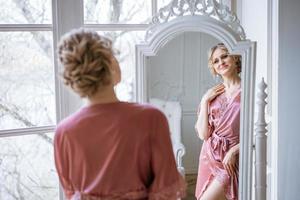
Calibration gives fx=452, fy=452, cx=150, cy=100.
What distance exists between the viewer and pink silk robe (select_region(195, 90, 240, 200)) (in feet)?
5.33

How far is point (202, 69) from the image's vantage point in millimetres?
1633

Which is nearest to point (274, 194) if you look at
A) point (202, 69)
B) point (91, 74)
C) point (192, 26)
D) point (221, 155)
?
point (221, 155)

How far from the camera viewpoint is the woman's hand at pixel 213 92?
5.36 feet

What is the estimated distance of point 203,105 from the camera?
165 centimetres

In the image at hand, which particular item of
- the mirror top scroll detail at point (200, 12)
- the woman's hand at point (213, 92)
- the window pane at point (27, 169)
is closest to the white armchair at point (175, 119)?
the woman's hand at point (213, 92)

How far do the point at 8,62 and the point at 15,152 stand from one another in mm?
345

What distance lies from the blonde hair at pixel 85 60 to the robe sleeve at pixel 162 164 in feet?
0.56

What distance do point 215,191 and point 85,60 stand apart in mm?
825

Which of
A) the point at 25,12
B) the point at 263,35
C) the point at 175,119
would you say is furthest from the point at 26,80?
the point at 263,35

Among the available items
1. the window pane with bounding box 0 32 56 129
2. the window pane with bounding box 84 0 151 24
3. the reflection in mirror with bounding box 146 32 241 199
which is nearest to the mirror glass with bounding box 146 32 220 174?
the reflection in mirror with bounding box 146 32 241 199

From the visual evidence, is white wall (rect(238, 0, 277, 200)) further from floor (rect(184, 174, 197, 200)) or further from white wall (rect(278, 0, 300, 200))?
floor (rect(184, 174, 197, 200))

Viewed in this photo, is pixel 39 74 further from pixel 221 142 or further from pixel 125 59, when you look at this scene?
pixel 221 142

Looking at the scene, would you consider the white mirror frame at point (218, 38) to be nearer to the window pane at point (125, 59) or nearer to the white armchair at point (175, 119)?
the white armchair at point (175, 119)

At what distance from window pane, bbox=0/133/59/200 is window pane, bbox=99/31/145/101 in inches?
13.2
